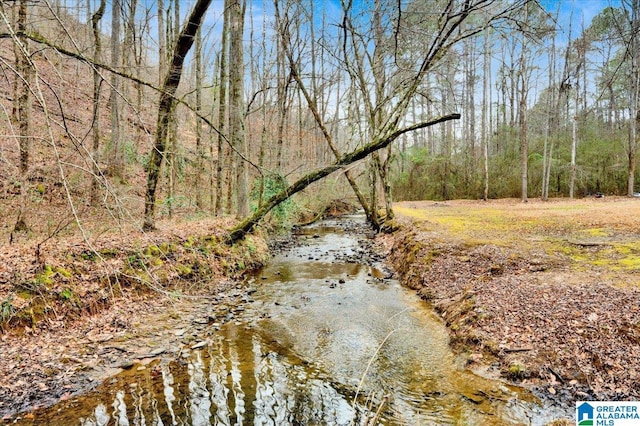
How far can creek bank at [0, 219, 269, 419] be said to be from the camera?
4129 millimetres

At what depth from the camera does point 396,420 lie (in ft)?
11.8

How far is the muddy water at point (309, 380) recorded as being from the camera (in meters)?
3.58

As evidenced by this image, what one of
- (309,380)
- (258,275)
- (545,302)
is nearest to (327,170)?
Answer: (258,275)

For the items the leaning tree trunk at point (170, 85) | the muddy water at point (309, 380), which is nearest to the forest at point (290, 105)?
the leaning tree trunk at point (170, 85)

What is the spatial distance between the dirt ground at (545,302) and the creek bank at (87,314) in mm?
3964

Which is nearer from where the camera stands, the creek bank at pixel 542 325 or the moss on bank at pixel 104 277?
the creek bank at pixel 542 325

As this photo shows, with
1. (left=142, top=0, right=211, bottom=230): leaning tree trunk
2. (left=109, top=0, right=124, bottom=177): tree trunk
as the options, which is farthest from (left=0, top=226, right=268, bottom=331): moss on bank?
(left=109, top=0, right=124, bottom=177): tree trunk

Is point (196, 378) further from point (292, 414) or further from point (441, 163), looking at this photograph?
point (441, 163)

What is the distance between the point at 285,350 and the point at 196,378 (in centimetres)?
131

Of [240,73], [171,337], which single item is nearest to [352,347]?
[171,337]

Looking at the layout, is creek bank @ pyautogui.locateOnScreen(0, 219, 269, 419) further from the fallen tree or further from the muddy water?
the fallen tree

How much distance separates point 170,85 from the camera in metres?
7.29

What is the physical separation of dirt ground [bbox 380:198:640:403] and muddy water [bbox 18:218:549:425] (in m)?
0.44

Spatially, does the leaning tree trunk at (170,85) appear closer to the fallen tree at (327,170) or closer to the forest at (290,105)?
the forest at (290,105)
